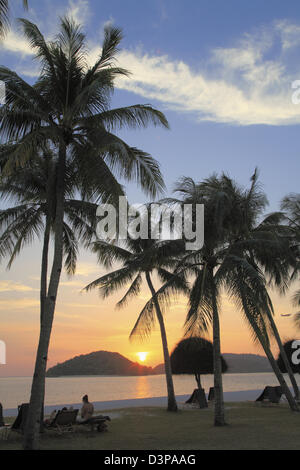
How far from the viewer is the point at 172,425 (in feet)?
52.0

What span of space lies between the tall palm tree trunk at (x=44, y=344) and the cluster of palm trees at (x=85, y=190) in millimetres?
24

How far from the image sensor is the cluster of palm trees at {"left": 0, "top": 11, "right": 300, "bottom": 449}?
11.6 m

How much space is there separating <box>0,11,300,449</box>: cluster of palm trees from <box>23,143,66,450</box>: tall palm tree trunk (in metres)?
0.02

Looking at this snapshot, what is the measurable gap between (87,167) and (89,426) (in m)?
7.88

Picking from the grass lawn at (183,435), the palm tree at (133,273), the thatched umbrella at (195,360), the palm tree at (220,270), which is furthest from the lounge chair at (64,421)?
the thatched umbrella at (195,360)

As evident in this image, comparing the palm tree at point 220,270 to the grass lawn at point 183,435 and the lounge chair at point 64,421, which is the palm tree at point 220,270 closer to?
the grass lawn at point 183,435

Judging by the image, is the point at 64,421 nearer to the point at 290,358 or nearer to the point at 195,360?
the point at 195,360

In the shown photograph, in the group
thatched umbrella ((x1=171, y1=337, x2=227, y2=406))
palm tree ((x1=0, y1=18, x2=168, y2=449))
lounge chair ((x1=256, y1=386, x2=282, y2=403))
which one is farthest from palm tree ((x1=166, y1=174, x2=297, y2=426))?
thatched umbrella ((x1=171, y1=337, x2=227, y2=406))

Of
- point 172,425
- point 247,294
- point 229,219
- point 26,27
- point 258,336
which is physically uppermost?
point 26,27

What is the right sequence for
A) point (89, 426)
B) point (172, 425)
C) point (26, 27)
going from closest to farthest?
point (26, 27) < point (89, 426) < point (172, 425)

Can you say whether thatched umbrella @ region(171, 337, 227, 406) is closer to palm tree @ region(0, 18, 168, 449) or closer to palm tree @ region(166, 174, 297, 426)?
palm tree @ region(166, 174, 297, 426)

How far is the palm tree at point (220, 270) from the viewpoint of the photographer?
551 inches
